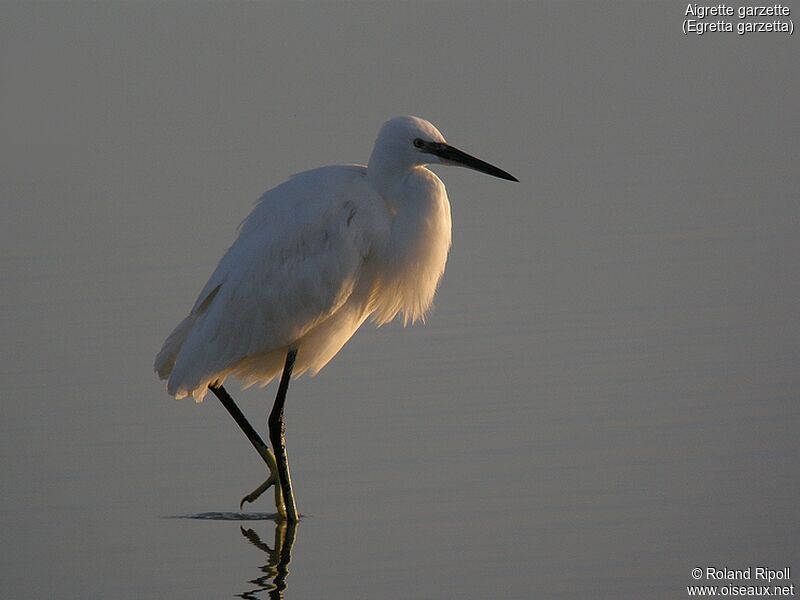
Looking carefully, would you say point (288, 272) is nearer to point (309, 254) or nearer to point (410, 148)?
point (309, 254)

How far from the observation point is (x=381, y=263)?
27.2 ft

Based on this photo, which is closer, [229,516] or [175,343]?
[229,516]

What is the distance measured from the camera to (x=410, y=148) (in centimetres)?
809

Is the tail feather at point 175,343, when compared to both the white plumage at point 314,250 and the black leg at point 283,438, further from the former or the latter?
the black leg at point 283,438

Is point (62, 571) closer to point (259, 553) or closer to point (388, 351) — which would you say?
point (259, 553)

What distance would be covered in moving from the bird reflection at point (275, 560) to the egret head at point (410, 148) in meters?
1.81

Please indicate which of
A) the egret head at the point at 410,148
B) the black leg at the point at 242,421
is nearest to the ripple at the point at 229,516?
the black leg at the point at 242,421

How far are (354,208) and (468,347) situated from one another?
1.79 metres

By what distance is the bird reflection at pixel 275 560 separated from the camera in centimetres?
677

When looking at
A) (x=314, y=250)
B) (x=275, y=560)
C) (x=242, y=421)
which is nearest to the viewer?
(x=275, y=560)

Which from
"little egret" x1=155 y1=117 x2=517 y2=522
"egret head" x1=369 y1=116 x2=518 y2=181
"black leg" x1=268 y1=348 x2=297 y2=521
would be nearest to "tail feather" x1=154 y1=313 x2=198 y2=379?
"little egret" x1=155 y1=117 x2=517 y2=522

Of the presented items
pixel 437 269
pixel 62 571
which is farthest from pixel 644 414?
pixel 62 571

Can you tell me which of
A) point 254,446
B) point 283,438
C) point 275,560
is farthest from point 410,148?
point 275,560

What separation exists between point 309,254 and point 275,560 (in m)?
1.57
